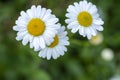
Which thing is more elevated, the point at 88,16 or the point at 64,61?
the point at 64,61

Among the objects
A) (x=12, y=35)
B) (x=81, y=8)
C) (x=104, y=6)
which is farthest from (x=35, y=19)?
(x=104, y=6)

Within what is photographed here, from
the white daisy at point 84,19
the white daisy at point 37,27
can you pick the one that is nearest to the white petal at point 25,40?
the white daisy at point 37,27

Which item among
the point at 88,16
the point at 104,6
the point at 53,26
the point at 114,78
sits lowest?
the point at 53,26

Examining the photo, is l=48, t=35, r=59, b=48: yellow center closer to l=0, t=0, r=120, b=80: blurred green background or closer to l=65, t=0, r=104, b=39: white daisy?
l=65, t=0, r=104, b=39: white daisy

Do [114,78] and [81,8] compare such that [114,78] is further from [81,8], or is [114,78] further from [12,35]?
[81,8]

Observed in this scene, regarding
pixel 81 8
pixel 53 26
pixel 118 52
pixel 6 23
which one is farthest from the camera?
pixel 118 52

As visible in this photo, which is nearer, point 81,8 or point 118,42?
point 81,8

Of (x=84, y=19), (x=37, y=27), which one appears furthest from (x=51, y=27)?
(x=84, y=19)

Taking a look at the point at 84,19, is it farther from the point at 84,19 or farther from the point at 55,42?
the point at 55,42
